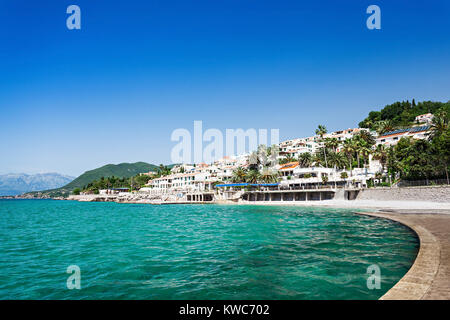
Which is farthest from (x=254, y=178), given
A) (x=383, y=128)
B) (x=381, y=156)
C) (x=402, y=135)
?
(x=383, y=128)

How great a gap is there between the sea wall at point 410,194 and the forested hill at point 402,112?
48.6 meters

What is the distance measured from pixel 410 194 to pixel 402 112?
7788 centimetres

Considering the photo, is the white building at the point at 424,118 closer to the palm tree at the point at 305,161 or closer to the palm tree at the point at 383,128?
the palm tree at the point at 383,128

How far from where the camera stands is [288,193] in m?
67.1

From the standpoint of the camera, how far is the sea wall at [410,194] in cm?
4033

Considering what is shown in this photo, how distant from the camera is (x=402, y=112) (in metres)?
107

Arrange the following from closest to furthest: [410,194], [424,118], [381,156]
→ [410,194]
[381,156]
[424,118]

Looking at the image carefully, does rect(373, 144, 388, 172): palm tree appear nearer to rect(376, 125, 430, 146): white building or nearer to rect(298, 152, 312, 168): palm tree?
rect(376, 125, 430, 146): white building

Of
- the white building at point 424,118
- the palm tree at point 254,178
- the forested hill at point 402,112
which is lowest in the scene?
the palm tree at point 254,178

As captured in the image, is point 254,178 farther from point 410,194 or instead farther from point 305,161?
point 410,194

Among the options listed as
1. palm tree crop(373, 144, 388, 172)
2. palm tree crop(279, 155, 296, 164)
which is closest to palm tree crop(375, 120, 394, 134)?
palm tree crop(279, 155, 296, 164)

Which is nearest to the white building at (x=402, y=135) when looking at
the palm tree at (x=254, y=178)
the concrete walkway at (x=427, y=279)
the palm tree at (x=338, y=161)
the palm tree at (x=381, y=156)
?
the palm tree at (x=338, y=161)

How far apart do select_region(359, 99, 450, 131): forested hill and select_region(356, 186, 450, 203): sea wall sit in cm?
4863
